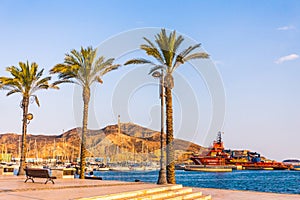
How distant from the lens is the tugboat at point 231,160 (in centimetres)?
14762

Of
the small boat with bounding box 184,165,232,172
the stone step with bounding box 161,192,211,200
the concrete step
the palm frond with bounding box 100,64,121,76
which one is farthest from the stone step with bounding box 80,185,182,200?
the small boat with bounding box 184,165,232,172

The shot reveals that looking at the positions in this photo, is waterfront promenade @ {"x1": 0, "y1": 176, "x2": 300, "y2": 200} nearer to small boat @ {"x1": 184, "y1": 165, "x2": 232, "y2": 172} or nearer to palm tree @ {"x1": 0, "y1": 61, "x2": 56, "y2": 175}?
palm tree @ {"x1": 0, "y1": 61, "x2": 56, "y2": 175}

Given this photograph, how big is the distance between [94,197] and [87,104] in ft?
53.1

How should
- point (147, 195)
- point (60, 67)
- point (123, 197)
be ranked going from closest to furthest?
point (123, 197), point (147, 195), point (60, 67)

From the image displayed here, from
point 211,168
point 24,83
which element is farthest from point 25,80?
point 211,168

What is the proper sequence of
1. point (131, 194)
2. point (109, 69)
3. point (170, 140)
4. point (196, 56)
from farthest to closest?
point (109, 69), point (196, 56), point (170, 140), point (131, 194)

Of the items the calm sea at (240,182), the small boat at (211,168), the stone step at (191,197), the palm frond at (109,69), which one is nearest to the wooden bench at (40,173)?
the stone step at (191,197)

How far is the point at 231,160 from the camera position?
511ft

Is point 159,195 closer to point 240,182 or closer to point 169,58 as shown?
point 169,58

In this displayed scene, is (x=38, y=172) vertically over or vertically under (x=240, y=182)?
over

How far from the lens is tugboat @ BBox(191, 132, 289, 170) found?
14762cm

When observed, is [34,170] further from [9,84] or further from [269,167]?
[269,167]

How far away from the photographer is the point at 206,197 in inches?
695

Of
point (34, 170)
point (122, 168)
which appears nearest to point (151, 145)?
point (122, 168)
